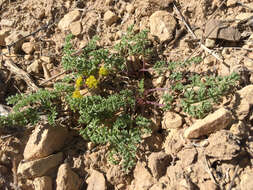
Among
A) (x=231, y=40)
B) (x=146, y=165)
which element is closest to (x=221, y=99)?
(x=231, y=40)

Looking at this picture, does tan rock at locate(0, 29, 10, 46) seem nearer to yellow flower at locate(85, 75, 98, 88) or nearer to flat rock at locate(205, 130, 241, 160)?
yellow flower at locate(85, 75, 98, 88)

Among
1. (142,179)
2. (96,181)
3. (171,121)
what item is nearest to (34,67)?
→ (96,181)

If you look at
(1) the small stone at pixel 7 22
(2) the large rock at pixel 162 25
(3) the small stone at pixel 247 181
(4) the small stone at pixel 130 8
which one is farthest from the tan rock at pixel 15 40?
(3) the small stone at pixel 247 181

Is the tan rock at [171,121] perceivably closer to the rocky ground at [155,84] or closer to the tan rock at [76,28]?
the rocky ground at [155,84]

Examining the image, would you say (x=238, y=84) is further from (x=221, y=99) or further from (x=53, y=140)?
(x=53, y=140)

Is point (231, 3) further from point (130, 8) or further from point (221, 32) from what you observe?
point (130, 8)
